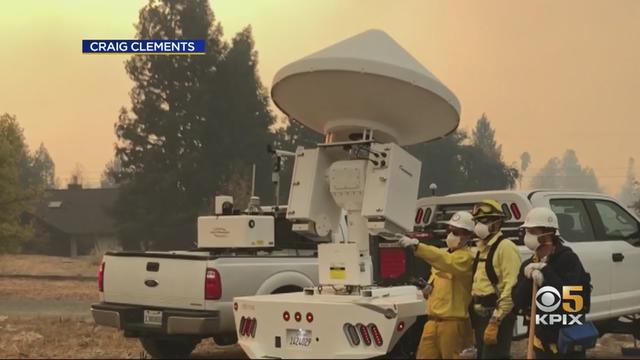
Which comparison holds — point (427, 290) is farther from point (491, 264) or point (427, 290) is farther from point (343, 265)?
point (343, 265)

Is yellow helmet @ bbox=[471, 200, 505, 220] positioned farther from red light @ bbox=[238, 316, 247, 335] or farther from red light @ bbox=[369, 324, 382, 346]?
red light @ bbox=[238, 316, 247, 335]

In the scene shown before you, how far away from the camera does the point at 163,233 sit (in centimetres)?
4906

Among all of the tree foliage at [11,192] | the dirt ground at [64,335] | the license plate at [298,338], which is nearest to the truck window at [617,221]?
the dirt ground at [64,335]

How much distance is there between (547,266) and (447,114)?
2241mm

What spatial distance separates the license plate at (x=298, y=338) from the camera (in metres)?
6.76

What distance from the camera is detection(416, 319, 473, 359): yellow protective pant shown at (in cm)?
644

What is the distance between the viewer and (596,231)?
9.33 m

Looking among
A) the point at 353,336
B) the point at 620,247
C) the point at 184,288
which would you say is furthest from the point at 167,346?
the point at 620,247

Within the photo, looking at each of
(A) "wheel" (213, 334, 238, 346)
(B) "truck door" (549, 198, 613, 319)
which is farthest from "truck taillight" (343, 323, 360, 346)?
(B) "truck door" (549, 198, 613, 319)

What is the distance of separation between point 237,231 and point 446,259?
3.54 m

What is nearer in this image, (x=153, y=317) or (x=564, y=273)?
(x=564, y=273)

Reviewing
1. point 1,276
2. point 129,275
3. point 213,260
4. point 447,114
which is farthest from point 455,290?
point 1,276

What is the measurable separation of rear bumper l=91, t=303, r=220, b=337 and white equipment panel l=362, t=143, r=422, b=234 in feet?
7.20

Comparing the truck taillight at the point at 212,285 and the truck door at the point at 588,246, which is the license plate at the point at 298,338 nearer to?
Answer: the truck taillight at the point at 212,285
